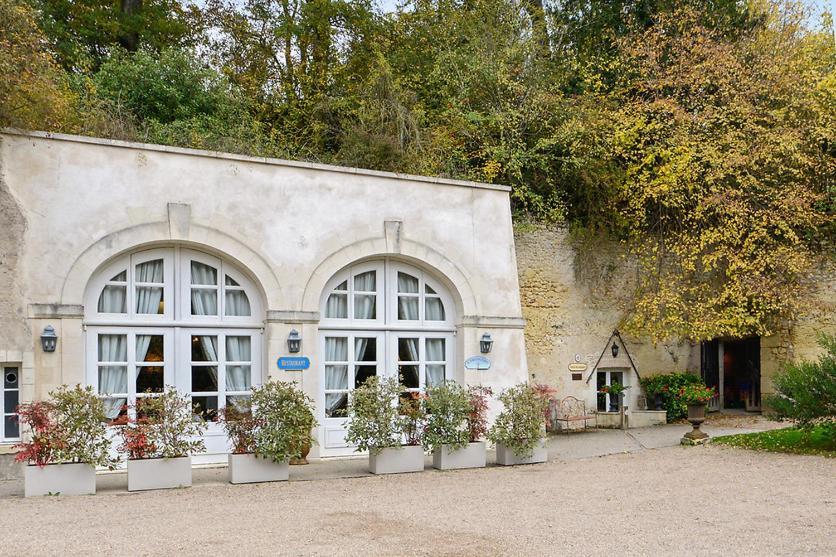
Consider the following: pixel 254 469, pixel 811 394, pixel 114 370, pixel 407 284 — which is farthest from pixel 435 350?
pixel 811 394

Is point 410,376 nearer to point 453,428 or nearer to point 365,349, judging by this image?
point 365,349

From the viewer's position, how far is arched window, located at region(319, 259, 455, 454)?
469 inches

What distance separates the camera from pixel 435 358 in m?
12.7

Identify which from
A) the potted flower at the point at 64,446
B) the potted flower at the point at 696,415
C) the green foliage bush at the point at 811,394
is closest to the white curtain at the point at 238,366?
the potted flower at the point at 64,446

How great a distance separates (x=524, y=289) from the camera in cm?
1565

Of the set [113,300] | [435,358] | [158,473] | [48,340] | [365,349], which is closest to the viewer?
[158,473]

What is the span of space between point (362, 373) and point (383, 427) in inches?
79.4

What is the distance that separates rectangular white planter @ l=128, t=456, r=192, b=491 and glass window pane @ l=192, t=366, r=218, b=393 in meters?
1.87

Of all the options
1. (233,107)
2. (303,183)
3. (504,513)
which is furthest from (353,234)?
(233,107)

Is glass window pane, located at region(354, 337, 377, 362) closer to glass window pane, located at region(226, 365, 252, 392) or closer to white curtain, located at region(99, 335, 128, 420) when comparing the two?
glass window pane, located at region(226, 365, 252, 392)

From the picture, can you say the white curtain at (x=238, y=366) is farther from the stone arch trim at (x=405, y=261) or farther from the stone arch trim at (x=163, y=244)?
the stone arch trim at (x=405, y=261)

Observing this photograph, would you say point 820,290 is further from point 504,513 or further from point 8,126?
point 8,126

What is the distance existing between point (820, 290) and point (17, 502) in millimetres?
15562

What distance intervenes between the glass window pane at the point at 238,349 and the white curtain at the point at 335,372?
1174 mm
